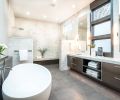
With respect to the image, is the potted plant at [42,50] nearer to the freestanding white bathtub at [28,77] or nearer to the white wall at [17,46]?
the white wall at [17,46]

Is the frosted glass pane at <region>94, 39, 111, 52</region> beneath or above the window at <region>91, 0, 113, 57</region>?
beneath

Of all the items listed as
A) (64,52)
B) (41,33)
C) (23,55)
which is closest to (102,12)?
(64,52)

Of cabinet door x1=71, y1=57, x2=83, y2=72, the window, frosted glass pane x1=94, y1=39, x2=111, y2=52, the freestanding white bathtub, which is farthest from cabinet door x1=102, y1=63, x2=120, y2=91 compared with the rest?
the freestanding white bathtub

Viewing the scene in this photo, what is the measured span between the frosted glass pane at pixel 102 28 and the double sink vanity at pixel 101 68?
3.50 ft

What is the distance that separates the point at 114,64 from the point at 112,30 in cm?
129

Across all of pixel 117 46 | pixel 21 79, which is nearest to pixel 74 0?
pixel 117 46

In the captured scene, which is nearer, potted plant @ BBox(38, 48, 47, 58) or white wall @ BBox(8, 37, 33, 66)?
white wall @ BBox(8, 37, 33, 66)

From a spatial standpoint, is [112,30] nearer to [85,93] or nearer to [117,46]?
[117,46]

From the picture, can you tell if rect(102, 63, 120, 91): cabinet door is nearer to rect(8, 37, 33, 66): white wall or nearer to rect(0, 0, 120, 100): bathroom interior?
rect(0, 0, 120, 100): bathroom interior

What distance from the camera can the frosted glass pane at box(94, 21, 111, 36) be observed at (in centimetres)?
327

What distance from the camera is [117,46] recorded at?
9.40 ft

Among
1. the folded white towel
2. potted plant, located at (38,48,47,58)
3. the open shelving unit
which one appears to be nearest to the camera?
the open shelving unit

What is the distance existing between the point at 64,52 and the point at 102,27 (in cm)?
206

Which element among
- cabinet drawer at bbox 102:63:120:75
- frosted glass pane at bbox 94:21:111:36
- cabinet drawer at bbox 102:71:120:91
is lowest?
cabinet drawer at bbox 102:71:120:91
